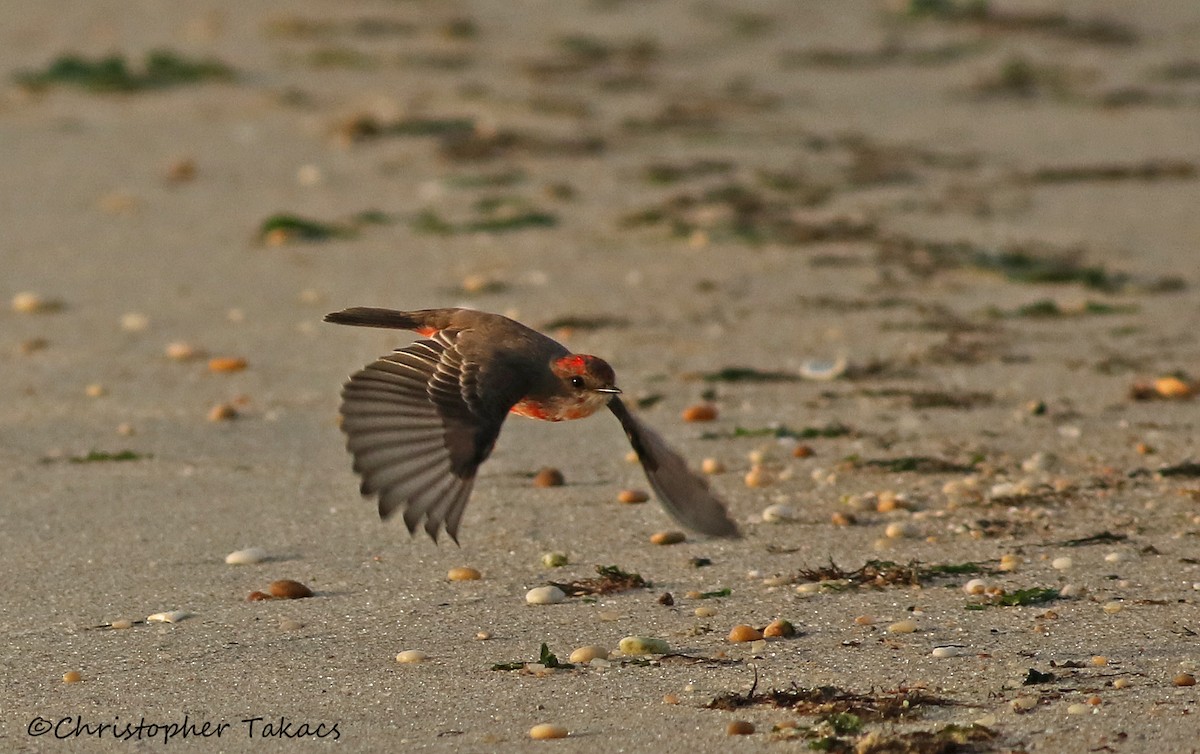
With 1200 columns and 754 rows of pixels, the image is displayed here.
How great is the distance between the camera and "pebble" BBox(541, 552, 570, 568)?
20.4 ft

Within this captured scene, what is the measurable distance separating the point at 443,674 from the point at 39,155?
8.46 m

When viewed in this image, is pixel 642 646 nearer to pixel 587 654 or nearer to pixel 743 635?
pixel 587 654

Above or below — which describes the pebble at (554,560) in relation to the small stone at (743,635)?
below

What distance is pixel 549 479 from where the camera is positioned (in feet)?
23.4

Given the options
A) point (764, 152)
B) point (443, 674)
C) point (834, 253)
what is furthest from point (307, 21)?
point (443, 674)

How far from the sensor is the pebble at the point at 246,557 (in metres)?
6.23

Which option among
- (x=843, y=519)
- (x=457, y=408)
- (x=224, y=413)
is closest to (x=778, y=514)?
(x=843, y=519)

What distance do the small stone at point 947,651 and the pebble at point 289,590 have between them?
6.24 feet

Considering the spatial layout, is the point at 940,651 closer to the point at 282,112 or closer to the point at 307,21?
the point at 282,112

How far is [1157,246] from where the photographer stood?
→ 10.6m

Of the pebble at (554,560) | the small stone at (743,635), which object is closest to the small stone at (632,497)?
the pebble at (554,560)

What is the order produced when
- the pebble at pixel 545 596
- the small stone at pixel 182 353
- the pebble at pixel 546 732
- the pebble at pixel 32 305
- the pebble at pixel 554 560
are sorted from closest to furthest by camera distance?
1. the pebble at pixel 546 732
2. the pebble at pixel 545 596
3. the pebble at pixel 554 560
4. the small stone at pixel 182 353
5. the pebble at pixel 32 305

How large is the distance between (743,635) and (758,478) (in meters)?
1.69

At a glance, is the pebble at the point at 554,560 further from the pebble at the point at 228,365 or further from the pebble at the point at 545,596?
the pebble at the point at 228,365
